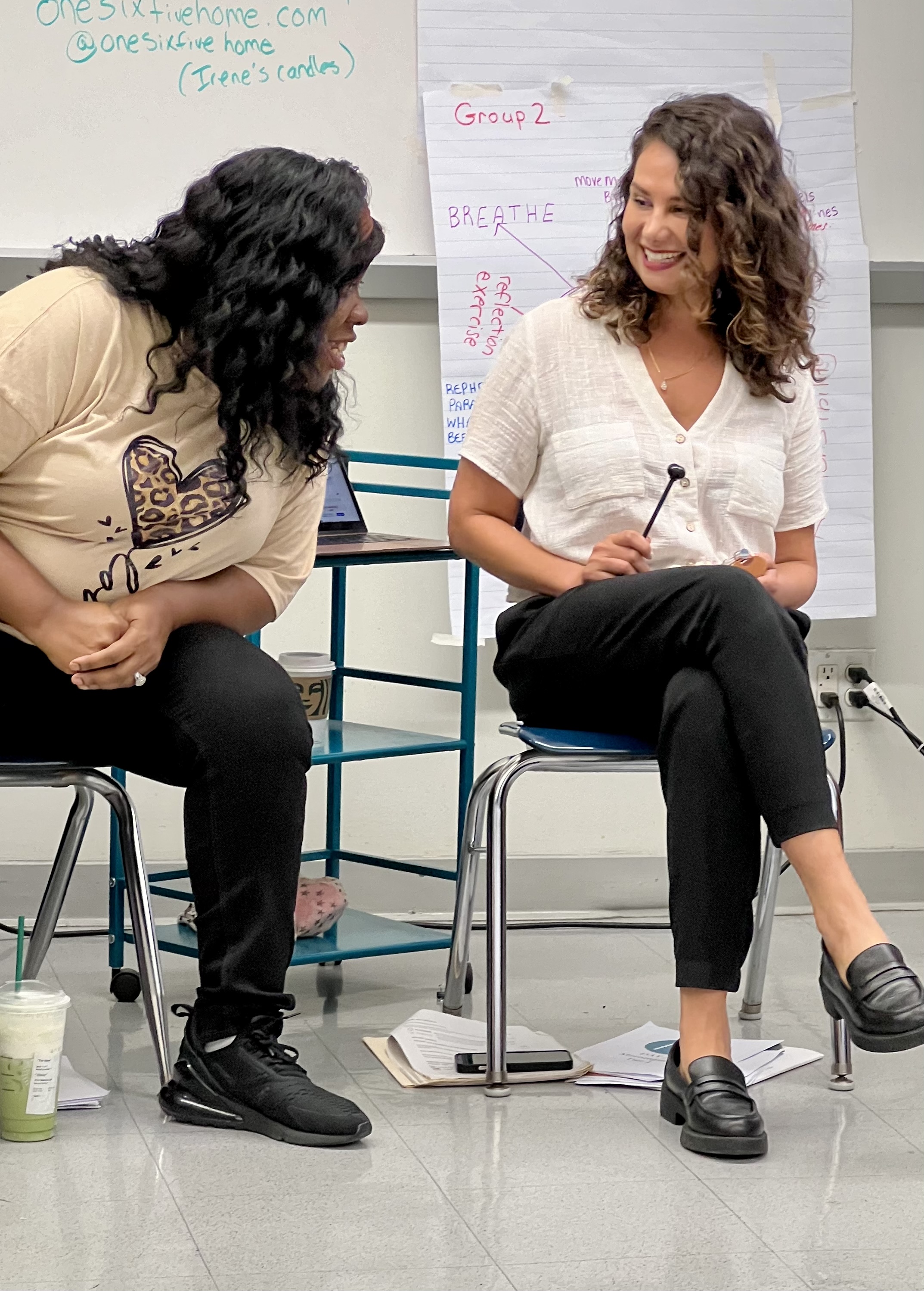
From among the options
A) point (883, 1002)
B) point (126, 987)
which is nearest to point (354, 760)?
point (126, 987)

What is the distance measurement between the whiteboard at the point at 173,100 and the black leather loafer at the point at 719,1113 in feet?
4.84

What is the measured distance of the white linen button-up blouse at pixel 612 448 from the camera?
186 centimetres

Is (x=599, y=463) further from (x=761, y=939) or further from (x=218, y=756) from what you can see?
(x=761, y=939)

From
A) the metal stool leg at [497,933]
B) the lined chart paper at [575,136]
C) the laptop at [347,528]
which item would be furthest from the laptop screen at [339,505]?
the metal stool leg at [497,933]

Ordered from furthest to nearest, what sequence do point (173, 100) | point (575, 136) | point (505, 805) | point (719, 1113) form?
point (575, 136), point (173, 100), point (505, 805), point (719, 1113)

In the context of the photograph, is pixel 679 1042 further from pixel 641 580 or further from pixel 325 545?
pixel 325 545

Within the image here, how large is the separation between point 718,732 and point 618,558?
0.82 ft

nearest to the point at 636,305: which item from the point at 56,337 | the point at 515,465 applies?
the point at 515,465

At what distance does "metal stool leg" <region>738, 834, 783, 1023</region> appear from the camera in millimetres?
2086

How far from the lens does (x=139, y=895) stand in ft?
5.37

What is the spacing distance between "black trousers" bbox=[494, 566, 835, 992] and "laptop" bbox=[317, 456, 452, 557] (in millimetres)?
509

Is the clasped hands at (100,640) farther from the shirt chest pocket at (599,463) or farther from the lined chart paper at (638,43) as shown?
the lined chart paper at (638,43)

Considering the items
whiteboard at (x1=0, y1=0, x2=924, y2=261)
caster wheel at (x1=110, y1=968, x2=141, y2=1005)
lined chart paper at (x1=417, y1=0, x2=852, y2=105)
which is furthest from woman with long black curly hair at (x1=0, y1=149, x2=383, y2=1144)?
lined chart paper at (x1=417, y1=0, x2=852, y2=105)

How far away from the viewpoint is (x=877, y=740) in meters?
2.77
